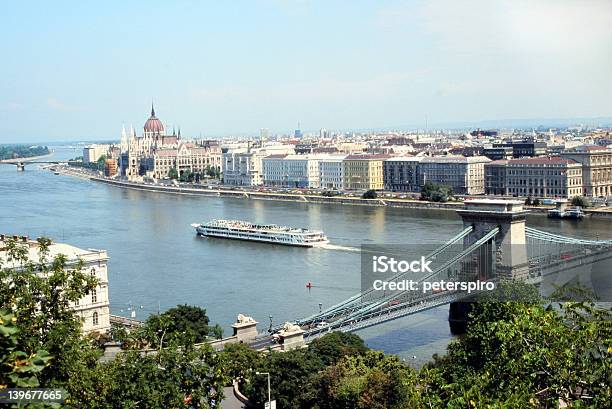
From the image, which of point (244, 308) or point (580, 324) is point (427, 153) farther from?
point (580, 324)

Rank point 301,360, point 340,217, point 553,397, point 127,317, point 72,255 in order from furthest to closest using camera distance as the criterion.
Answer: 1. point 340,217
2. point 127,317
3. point 72,255
4. point 301,360
5. point 553,397

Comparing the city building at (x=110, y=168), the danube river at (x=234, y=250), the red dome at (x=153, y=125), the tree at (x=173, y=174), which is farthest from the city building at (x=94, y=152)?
the danube river at (x=234, y=250)

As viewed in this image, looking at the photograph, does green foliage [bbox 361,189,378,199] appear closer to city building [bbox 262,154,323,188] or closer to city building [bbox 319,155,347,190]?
city building [bbox 319,155,347,190]

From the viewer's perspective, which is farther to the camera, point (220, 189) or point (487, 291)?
point (220, 189)

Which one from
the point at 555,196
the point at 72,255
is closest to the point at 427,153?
the point at 555,196

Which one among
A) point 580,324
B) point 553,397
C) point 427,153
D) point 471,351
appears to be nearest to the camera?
point 553,397

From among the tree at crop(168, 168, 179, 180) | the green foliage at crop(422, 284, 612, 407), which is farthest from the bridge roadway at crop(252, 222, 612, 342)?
the tree at crop(168, 168, 179, 180)
